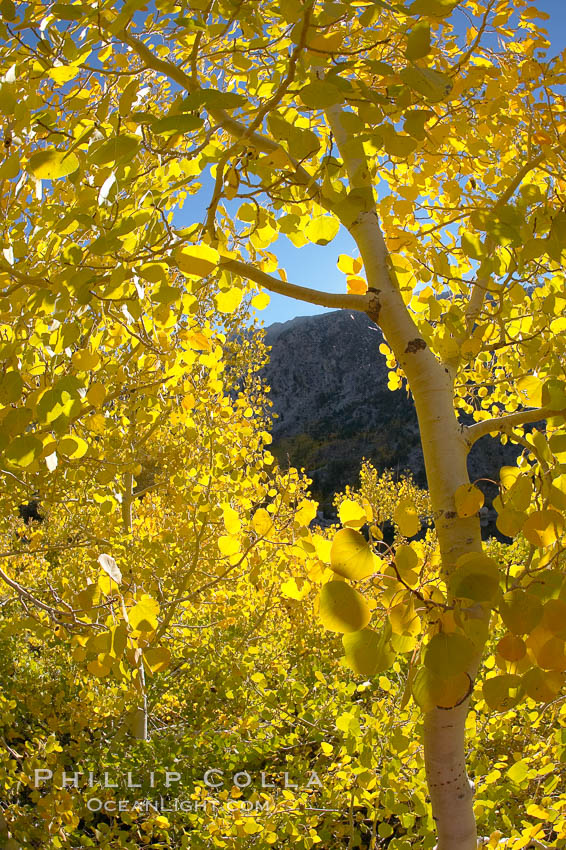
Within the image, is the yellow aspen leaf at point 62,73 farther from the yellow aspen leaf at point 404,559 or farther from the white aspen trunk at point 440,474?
the yellow aspen leaf at point 404,559

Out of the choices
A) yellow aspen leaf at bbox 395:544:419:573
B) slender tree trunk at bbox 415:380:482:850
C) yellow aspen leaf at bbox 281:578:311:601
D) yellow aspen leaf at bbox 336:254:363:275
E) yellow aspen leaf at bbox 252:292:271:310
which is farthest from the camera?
yellow aspen leaf at bbox 252:292:271:310

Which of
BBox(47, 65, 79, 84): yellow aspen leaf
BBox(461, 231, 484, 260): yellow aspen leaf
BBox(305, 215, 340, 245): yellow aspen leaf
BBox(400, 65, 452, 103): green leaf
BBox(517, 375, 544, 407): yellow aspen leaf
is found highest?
BBox(47, 65, 79, 84): yellow aspen leaf

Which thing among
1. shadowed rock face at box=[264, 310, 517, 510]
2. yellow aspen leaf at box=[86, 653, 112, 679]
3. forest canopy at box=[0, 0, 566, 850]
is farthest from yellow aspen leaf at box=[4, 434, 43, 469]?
shadowed rock face at box=[264, 310, 517, 510]

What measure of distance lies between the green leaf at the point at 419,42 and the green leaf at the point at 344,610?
2.04 ft

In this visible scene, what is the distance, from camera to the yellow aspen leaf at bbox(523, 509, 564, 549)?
67cm

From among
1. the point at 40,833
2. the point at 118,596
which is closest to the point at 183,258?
the point at 118,596

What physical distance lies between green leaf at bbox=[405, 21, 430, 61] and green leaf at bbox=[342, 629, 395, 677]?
67 cm

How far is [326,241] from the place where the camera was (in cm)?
95

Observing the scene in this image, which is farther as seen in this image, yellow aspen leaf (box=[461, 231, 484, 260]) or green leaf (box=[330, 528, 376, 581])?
A: yellow aspen leaf (box=[461, 231, 484, 260])

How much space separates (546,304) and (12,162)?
41.1 inches

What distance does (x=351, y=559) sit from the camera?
0.63 metres

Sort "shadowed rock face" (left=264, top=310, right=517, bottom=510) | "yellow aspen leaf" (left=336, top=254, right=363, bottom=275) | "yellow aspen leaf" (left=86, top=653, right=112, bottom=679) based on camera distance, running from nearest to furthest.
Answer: "yellow aspen leaf" (left=86, top=653, right=112, bottom=679), "yellow aspen leaf" (left=336, top=254, right=363, bottom=275), "shadowed rock face" (left=264, top=310, right=517, bottom=510)

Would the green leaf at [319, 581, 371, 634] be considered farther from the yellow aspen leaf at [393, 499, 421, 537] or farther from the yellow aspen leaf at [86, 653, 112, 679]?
the yellow aspen leaf at [86, 653, 112, 679]

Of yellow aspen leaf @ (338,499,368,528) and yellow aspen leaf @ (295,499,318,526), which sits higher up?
yellow aspen leaf @ (295,499,318,526)
